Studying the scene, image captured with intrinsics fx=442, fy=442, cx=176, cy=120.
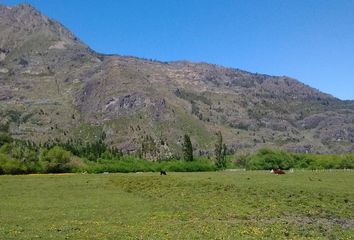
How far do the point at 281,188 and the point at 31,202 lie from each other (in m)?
31.0

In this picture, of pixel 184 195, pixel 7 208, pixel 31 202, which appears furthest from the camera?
pixel 184 195

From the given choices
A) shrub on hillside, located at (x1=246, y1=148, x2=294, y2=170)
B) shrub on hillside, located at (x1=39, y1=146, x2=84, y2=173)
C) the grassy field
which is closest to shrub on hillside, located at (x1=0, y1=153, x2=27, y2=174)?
shrub on hillside, located at (x1=39, y1=146, x2=84, y2=173)

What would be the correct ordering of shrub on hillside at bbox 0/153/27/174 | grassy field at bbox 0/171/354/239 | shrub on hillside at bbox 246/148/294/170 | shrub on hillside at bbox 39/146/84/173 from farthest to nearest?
1. shrub on hillside at bbox 246/148/294/170
2. shrub on hillside at bbox 39/146/84/173
3. shrub on hillside at bbox 0/153/27/174
4. grassy field at bbox 0/171/354/239

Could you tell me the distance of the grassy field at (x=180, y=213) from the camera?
96.3 feet

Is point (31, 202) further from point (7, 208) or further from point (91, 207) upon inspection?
point (91, 207)

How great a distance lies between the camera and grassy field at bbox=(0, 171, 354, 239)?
29344 mm

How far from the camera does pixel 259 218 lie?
36.5 metres

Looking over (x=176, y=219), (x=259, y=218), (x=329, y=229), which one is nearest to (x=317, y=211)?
(x=259, y=218)

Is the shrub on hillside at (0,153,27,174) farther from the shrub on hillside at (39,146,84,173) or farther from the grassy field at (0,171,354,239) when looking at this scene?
the grassy field at (0,171,354,239)

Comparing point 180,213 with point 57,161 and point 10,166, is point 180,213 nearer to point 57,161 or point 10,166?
point 10,166

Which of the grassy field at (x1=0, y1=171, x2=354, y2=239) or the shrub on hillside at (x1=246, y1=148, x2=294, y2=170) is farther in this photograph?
the shrub on hillside at (x1=246, y1=148, x2=294, y2=170)

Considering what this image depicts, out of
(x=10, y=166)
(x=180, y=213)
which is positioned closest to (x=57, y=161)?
(x=10, y=166)

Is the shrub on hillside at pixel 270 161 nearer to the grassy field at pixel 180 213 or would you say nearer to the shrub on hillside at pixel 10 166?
the shrub on hillside at pixel 10 166

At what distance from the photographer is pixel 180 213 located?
131 feet
